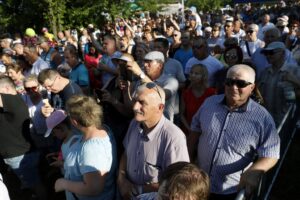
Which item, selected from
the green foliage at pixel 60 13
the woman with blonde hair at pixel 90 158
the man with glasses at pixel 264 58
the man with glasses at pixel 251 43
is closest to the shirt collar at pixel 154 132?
the woman with blonde hair at pixel 90 158

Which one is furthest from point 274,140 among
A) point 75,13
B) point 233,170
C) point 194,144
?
point 75,13

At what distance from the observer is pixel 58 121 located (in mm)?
3426

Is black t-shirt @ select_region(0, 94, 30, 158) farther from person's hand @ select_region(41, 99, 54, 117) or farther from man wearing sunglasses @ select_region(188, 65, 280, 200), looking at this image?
man wearing sunglasses @ select_region(188, 65, 280, 200)

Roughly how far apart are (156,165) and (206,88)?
195cm

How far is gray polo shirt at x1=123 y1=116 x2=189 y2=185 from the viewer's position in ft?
8.51

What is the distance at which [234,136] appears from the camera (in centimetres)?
287

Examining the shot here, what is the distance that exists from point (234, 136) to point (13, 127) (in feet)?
8.69

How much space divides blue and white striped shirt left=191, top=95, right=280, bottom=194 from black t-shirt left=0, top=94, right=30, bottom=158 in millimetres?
2243

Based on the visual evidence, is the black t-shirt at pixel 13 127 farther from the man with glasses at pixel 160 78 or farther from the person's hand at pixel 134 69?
the man with glasses at pixel 160 78

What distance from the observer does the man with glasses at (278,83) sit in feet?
14.8

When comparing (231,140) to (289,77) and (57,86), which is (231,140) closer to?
(289,77)

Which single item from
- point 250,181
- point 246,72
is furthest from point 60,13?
point 250,181

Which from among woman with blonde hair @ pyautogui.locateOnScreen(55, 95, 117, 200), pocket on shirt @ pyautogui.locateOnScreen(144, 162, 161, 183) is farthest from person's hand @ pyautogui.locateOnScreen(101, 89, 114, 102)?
pocket on shirt @ pyautogui.locateOnScreen(144, 162, 161, 183)

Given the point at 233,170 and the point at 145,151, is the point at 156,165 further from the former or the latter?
the point at 233,170
